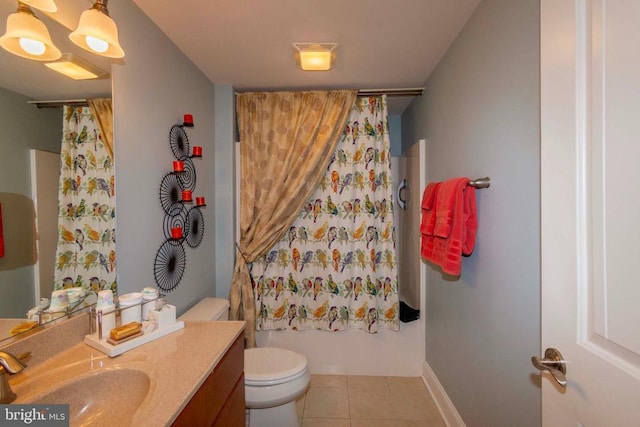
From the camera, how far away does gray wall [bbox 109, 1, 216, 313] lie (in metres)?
1.21

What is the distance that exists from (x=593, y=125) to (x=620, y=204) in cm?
18

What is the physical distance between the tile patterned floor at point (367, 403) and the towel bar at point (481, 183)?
1552 mm

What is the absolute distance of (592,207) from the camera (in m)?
0.60

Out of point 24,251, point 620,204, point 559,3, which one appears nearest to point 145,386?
point 24,251

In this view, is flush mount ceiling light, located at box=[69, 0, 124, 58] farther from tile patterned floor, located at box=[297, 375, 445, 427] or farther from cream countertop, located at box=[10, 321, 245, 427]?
tile patterned floor, located at box=[297, 375, 445, 427]

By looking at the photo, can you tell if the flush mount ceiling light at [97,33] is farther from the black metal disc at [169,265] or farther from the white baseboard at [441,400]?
the white baseboard at [441,400]

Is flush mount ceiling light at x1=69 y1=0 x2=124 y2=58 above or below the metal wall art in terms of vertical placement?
above

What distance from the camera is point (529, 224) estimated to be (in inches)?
38.3

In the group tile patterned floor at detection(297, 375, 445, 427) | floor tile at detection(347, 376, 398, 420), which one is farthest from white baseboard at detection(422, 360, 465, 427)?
floor tile at detection(347, 376, 398, 420)

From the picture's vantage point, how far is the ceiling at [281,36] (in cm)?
100

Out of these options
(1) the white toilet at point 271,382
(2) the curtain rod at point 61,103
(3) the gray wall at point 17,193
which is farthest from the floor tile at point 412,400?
(2) the curtain rod at point 61,103

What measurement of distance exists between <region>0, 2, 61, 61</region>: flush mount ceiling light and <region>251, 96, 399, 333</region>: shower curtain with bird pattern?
159cm

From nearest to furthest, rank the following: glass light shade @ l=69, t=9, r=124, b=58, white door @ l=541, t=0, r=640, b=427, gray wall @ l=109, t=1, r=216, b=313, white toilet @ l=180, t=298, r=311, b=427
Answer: white door @ l=541, t=0, r=640, b=427, glass light shade @ l=69, t=9, r=124, b=58, gray wall @ l=109, t=1, r=216, b=313, white toilet @ l=180, t=298, r=311, b=427

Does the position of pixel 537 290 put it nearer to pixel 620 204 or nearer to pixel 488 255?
pixel 488 255
